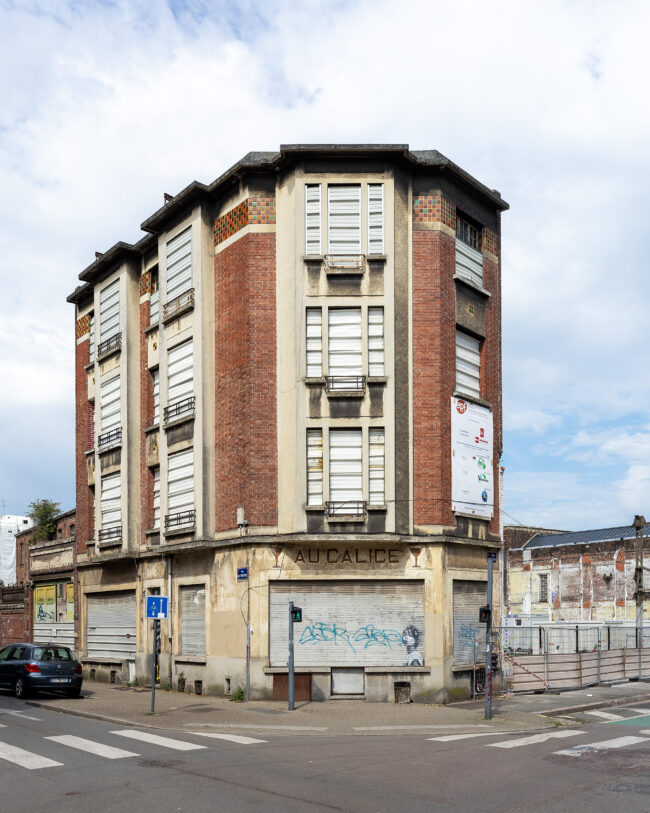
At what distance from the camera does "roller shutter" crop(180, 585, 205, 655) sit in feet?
91.0

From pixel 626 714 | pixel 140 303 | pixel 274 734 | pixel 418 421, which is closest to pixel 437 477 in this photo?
pixel 418 421

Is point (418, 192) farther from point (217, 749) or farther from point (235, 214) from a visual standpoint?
point (217, 749)

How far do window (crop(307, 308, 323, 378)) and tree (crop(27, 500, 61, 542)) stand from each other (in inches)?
1008

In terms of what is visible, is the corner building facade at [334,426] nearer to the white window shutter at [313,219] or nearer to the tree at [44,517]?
the white window shutter at [313,219]

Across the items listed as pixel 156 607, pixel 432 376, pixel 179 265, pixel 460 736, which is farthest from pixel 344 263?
→ pixel 460 736

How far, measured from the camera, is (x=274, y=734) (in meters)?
18.7

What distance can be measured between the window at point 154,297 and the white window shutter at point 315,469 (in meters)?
9.36

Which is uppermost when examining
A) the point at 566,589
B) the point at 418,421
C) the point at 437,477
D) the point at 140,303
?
the point at 140,303

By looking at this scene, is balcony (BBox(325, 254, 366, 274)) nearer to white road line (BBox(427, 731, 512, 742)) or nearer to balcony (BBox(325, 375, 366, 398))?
balcony (BBox(325, 375, 366, 398))

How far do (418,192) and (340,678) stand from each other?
13.8 meters

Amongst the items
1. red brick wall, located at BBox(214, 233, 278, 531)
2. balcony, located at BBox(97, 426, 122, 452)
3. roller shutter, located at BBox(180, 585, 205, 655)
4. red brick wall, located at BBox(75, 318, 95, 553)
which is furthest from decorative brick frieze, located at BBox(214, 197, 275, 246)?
red brick wall, located at BBox(75, 318, 95, 553)

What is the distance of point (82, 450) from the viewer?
3728 cm

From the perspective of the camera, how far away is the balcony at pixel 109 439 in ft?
109

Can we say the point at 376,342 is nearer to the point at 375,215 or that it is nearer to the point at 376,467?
the point at 376,467
